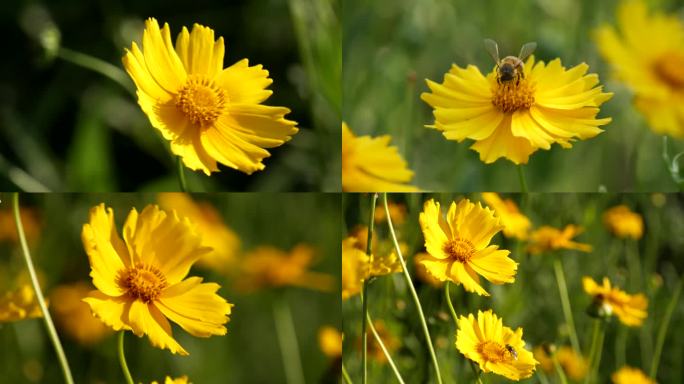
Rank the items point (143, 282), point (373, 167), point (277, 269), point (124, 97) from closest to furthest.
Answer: point (143, 282) → point (373, 167) → point (277, 269) → point (124, 97)

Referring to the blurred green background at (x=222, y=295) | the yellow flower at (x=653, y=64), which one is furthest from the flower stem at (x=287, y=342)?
the yellow flower at (x=653, y=64)

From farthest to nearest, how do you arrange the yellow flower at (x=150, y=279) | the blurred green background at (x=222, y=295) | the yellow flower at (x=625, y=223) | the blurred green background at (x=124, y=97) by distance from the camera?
the blurred green background at (x=124, y=97) → the yellow flower at (x=625, y=223) → the blurred green background at (x=222, y=295) → the yellow flower at (x=150, y=279)

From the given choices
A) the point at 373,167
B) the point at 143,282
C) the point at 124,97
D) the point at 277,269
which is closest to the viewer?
the point at 143,282

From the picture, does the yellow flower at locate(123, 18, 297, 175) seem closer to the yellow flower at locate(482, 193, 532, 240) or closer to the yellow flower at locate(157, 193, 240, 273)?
the yellow flower at locate(157, 193, 240, 273)

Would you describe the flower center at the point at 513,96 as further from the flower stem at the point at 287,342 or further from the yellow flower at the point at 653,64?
the flower stem at the point at 287,342

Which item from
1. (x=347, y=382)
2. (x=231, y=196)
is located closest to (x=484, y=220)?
(x=347, y=382)

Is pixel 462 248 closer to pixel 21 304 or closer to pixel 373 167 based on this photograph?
pixel 373 167

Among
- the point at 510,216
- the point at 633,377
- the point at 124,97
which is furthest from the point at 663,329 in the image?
the point at 124,97
